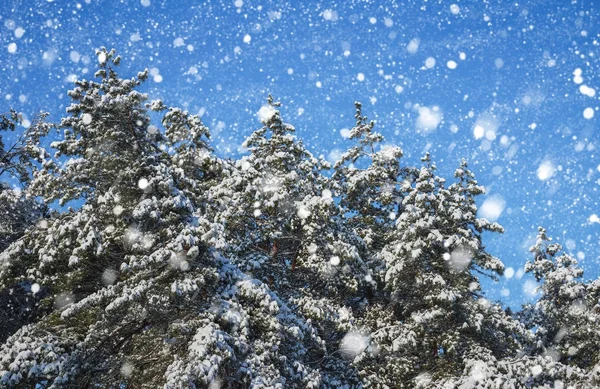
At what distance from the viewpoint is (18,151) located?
20.8 m

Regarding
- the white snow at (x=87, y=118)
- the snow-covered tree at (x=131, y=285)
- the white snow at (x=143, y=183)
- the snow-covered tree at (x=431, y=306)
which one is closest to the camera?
the snow-covered tree at (x=131, y=285)

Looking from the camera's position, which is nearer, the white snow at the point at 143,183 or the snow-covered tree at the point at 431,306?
the white snow at the point at 143,183

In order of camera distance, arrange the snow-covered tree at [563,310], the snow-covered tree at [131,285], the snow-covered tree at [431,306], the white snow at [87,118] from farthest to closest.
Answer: the snow-covered tree at [563,310] → the snow-covered tree at [431,306] → the white snow at [87,118] → the snow-covered tree at [131,285]

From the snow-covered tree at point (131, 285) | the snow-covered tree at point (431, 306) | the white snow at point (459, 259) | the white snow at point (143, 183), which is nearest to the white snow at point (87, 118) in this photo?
the snow-covered tree at point (131, 285)

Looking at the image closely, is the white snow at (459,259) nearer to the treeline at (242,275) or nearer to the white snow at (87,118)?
the treeline at (242,275)

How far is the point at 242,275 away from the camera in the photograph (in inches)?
494

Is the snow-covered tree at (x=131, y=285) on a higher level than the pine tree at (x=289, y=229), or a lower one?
lower

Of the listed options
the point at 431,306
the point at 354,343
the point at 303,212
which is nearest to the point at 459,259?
the point at 431,306

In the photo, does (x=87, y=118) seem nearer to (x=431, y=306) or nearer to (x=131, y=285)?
(x=131, y=285)

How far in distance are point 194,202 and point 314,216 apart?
13.4ft

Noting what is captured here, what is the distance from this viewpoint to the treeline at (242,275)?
37.4ft

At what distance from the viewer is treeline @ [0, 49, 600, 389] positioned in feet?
37.4

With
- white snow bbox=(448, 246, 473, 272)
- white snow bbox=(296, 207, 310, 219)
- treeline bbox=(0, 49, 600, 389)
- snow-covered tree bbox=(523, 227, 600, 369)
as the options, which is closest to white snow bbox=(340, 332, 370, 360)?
treeline bbox=(0, 49, 600, 389)

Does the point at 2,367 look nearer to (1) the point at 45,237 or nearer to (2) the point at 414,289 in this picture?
(1) the point at 45,237
